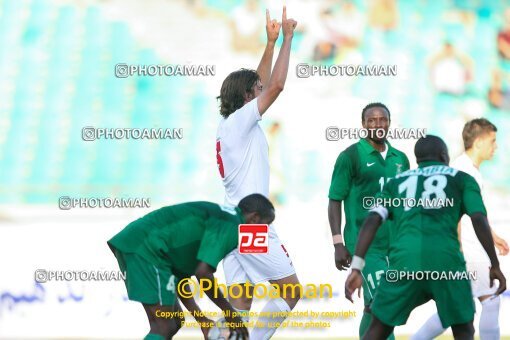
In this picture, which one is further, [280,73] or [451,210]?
[280,73]

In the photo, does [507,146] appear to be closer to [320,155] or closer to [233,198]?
[320,155]

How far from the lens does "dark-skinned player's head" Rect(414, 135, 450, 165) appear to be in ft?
22.3

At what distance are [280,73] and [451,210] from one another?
1.55 meters

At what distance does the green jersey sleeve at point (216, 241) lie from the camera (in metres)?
6.57

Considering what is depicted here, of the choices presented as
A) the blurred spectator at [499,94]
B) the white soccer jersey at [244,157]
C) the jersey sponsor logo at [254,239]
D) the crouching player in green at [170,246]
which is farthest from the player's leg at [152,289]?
the blurred spectator at [499,94]

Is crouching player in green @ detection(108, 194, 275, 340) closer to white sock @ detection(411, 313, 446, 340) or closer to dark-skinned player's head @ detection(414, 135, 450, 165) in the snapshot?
dark-skinned player's head @ detection(414, 135, 450, 165)

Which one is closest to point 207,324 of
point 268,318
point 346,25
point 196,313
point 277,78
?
point 196,313

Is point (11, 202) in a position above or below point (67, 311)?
above

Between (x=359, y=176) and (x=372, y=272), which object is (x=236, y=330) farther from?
(x=359, y=176)

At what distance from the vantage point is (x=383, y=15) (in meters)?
14.7

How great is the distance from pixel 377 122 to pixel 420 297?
202 cm

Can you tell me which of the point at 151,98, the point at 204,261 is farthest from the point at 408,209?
the point at 151,98

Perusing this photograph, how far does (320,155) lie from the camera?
44.3 feet

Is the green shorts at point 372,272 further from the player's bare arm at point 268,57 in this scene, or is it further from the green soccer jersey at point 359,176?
the player's bare arm at point 268,57
